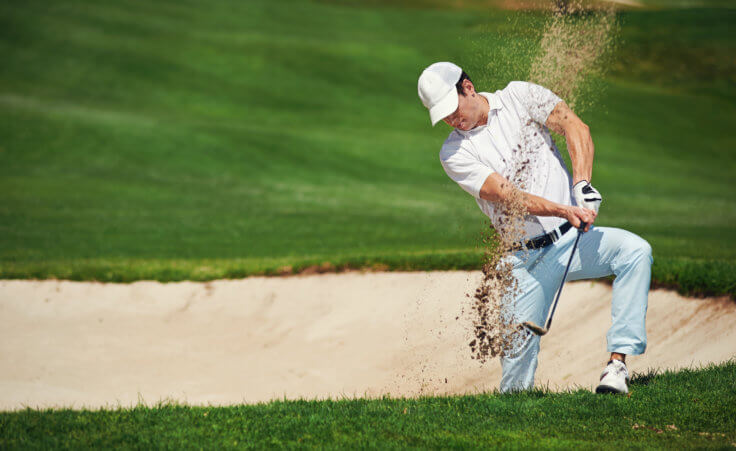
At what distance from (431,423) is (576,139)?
2.37 meters

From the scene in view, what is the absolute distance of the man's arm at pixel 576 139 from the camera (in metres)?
5.44

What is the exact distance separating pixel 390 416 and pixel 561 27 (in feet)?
14.6

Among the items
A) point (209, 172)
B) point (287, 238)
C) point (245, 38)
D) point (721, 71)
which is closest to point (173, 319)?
point (287, 238)

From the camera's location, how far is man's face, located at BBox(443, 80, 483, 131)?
5531 mm

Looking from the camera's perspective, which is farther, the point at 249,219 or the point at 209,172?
the point at 209,172

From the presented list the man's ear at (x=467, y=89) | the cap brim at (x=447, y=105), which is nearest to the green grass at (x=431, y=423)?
the cap brim at (x=447, y=105)

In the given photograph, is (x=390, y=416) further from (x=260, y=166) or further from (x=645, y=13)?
(x=645, y=13)

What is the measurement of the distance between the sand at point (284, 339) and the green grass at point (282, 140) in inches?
19.2

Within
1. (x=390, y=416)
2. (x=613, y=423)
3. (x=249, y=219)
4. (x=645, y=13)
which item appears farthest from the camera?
(x=645, y=13)

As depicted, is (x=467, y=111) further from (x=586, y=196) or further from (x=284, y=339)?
(x=284, y=339)

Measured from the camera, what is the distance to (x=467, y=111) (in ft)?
18.2

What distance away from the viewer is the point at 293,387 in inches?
312

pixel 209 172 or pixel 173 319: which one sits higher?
pixel 209 172

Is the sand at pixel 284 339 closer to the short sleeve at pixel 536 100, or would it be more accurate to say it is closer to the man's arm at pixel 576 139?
the man's arm at pixel 576 139
